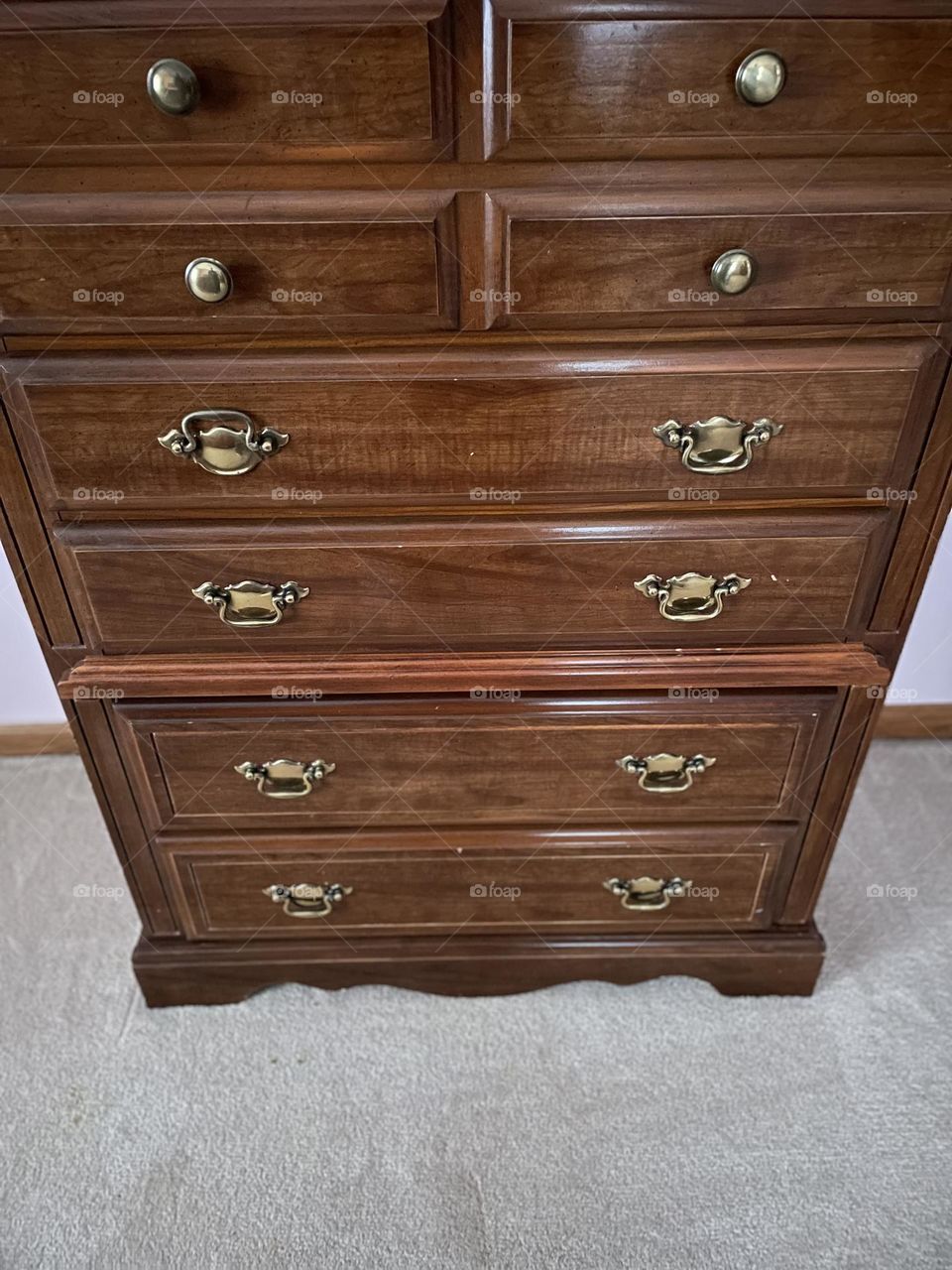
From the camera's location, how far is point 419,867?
122 cm

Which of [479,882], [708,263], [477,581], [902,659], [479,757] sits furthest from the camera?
[902,659]

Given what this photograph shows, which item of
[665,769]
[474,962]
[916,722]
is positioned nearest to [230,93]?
[665,769]

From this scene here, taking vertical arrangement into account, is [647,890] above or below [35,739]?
above

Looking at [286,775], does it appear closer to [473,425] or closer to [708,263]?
[473,425]

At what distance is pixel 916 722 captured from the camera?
179 cm

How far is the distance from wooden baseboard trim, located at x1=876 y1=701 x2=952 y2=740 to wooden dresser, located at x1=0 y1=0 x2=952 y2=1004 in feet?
2.17

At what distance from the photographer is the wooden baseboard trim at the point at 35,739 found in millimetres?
1751

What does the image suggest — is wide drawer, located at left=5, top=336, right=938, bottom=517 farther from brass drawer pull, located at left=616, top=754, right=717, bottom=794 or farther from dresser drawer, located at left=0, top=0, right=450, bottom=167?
brass drawer pull, located at left=616, top=754, right=717, bottom=794

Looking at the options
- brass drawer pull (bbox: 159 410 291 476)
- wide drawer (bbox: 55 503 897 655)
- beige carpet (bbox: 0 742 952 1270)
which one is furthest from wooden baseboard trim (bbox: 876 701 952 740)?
brass drawer pull (bbox: 159 410 291 476)

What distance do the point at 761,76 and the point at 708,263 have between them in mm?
144

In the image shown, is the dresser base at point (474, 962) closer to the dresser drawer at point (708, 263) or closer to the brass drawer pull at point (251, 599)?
the brass drawer pull at point (251, 599)

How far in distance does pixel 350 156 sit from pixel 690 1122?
1.18m

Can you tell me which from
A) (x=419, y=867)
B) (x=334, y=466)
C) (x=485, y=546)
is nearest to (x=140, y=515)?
→ (x=334, y=466)

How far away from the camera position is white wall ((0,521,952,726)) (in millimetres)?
1592
